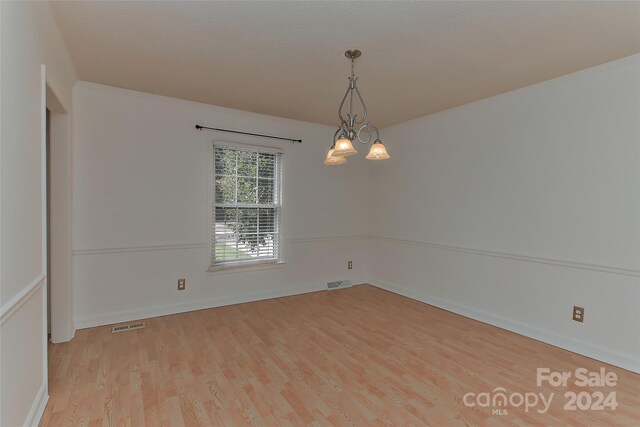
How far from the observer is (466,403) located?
2047mm

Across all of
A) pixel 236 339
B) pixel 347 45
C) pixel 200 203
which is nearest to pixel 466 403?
pixel 236 339

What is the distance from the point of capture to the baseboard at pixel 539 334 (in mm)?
2539

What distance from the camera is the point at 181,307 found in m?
3.67

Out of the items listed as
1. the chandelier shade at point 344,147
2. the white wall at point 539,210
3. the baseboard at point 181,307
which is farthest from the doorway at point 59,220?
the white wall at point 539,210

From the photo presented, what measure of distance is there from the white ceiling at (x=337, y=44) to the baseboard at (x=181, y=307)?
2350 millimetres

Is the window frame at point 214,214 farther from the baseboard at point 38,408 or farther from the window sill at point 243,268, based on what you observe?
the baseboard at point 38,408

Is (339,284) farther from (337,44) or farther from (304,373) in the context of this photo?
(337,44)

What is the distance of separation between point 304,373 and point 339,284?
2487mm

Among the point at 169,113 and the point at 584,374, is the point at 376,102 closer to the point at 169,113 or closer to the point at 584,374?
the point at 169,113

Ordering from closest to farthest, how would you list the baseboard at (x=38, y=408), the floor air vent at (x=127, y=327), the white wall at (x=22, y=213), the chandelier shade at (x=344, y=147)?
the white wall at (x=22, y=213) → the baseboard at (x=38, y=408) → the chandelier shade at (x=344, y=147) → the floor air vent at (x=127, y=327)

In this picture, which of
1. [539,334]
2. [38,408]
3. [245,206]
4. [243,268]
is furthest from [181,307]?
[539,334]

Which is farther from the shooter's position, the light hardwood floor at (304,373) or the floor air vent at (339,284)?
the floor air vent at (339,284)

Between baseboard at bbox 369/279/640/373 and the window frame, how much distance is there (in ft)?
6.39

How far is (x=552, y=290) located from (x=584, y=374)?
30.4 inches
